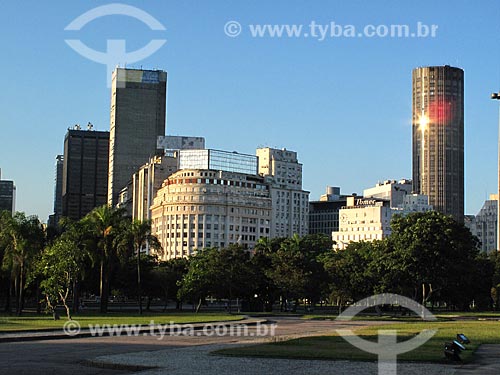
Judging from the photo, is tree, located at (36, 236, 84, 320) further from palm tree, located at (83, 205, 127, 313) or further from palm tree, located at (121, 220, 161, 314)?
palm tree, located at (121, 220, 161, 314)

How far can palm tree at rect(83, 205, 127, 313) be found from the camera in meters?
89.1

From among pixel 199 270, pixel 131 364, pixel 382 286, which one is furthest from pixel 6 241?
pixel 131 364

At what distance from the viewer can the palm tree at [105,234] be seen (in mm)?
89062

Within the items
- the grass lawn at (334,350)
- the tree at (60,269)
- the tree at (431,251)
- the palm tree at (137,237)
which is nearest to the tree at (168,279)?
the palm tree at (137,237)

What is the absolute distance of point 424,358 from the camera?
31281mm

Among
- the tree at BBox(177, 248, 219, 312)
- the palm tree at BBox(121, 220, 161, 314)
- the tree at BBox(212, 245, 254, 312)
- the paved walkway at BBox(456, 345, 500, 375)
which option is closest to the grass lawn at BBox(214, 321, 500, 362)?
the paved walkway at BBox(456, 345, 500, 375)

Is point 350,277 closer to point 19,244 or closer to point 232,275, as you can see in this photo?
point 232,275

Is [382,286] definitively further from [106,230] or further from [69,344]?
[69,344]

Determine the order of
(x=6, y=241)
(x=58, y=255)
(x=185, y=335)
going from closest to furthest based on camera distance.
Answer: (x=185, y=335) < (x=58, y=255) < (x=6, y=241)

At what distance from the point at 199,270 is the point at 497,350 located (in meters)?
55.4

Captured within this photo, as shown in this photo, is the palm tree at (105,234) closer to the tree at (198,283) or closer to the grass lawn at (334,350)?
the tree at (198,283)

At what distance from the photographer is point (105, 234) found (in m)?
89.2

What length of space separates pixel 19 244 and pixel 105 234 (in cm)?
1212

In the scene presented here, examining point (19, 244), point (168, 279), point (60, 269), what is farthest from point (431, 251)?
point (60, 269)
